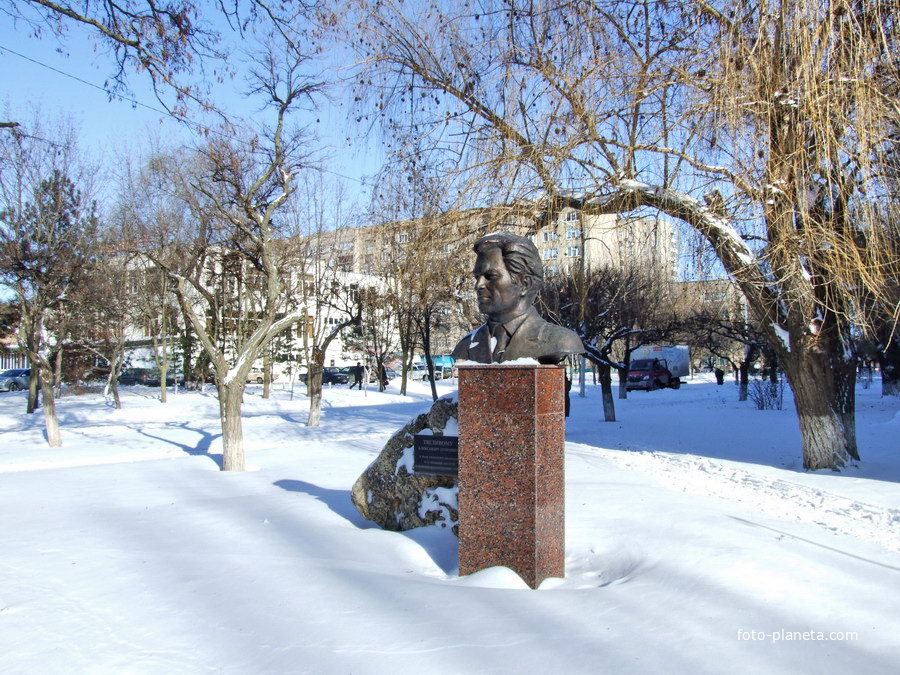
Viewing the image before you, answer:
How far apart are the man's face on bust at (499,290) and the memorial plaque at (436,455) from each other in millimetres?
1150

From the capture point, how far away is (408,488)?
215 inches

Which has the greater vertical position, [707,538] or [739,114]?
[739,114]

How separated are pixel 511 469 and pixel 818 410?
23.0ft

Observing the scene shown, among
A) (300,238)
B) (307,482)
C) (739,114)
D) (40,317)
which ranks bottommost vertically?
(307,482)

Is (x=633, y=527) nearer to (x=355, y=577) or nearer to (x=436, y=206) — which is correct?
(x=355, y=577)

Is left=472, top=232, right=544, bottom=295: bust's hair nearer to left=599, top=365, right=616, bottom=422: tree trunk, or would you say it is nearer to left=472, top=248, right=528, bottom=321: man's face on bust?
left=472, top=248, right=528, bottom=321: man's face on bust

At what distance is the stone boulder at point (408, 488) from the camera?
5281 mm

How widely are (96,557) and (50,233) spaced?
12943 millimetres

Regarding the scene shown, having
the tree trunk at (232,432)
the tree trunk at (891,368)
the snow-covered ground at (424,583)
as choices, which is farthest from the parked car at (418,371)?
the snow-covered ground at (424,583)

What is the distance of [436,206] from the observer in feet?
25.1

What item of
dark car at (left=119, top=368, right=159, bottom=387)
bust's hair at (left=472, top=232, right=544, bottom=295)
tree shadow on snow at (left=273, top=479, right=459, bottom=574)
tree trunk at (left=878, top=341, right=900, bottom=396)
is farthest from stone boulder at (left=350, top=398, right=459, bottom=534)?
dark car at (left=119, top=368, right=159, bottom=387)

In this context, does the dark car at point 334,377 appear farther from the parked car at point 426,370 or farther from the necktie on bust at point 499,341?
the necktie on bust at point 499,341

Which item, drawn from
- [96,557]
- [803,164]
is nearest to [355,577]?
[96,557]

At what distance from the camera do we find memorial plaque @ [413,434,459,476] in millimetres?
5152
